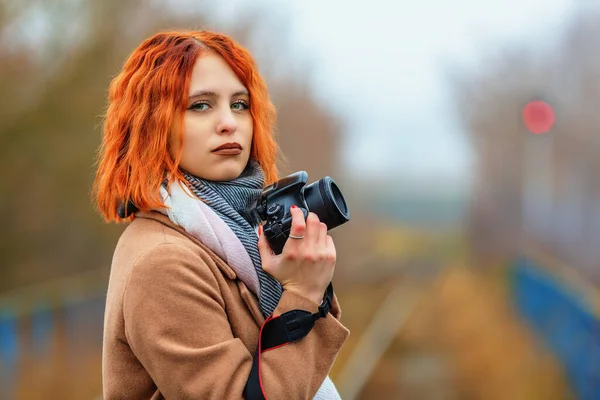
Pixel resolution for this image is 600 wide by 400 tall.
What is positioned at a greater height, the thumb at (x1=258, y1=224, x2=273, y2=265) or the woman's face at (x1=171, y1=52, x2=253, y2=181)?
the woman's face at (x1=171, y1=52, x2=253, y2=181)

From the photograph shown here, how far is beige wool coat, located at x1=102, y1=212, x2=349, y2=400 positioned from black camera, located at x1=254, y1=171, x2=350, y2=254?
0.41ft

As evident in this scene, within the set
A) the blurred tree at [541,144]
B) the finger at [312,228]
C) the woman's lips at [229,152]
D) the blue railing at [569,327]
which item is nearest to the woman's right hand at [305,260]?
the finger at [312,228]

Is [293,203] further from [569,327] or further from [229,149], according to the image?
[569,327]

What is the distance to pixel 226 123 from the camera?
5.94ft

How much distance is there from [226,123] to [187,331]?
47cm

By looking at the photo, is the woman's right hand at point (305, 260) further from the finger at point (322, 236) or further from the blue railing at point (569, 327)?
the blue railing at point (569, 327)

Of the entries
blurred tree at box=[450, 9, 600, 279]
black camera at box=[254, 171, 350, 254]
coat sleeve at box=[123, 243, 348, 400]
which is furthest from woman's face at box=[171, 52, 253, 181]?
blurred tree at box=[450, 9, 600, 279]

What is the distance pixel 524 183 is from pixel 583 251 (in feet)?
19.1

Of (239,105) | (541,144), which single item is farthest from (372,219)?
(239,105)

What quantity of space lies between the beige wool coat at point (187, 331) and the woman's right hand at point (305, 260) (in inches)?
1.4

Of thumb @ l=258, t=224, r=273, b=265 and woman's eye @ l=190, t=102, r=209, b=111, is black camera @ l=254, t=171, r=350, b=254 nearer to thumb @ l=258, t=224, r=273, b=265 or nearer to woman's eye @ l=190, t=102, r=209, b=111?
thumb @ l=258, t=224, r=273, b=265

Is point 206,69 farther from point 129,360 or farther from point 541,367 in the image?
point 541,367

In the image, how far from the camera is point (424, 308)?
53.7ft

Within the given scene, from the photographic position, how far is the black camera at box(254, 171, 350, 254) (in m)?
1.74
